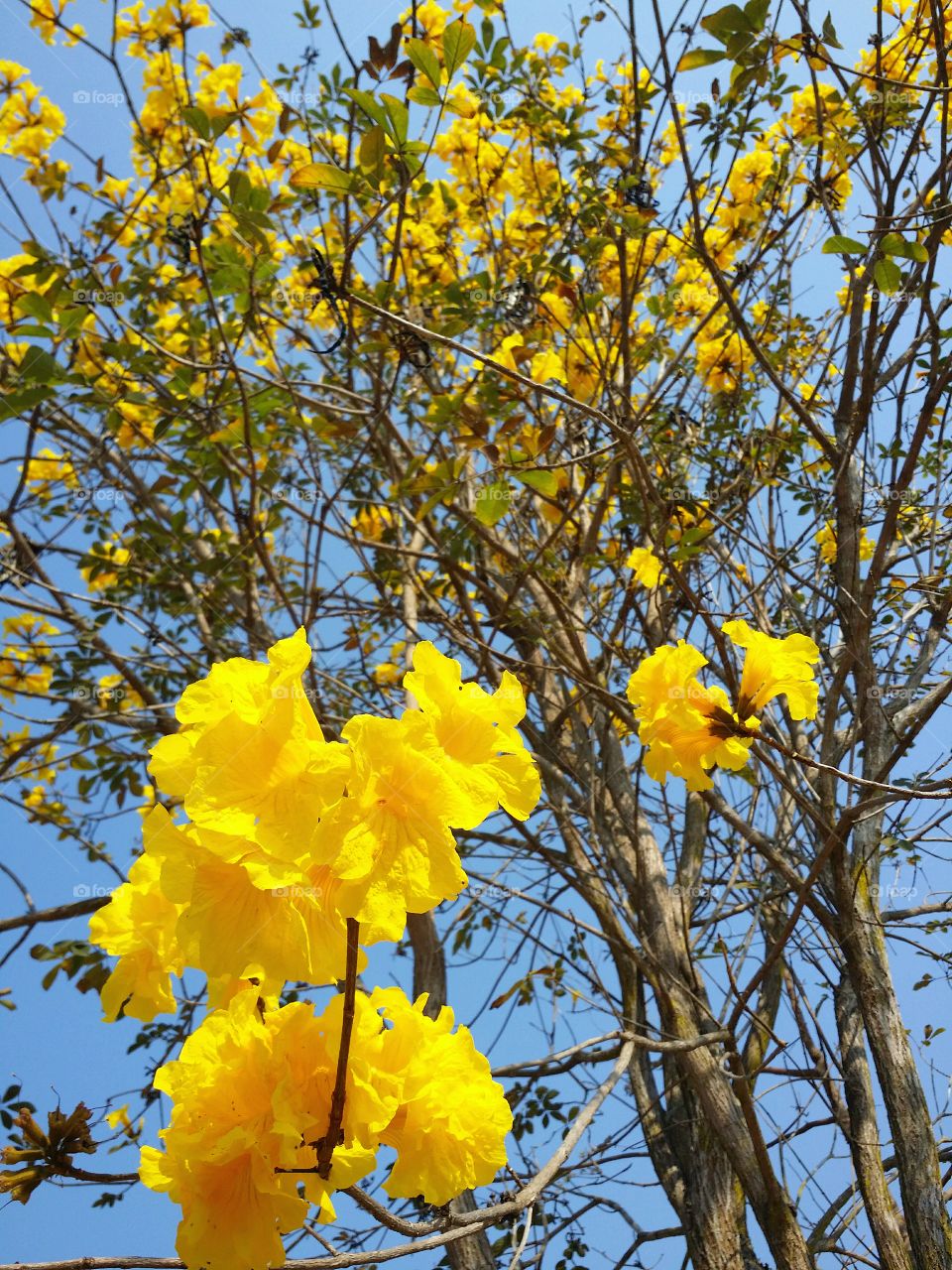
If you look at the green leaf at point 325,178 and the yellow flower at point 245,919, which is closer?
the yellow flower at point 245,919

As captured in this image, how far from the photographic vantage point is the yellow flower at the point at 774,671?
1535mm

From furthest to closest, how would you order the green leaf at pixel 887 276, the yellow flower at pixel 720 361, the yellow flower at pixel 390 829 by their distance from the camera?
the yellow flower at pixel 720 361 → the green leaf at pixel 887 276 → the yellow flower at pixel 390 829

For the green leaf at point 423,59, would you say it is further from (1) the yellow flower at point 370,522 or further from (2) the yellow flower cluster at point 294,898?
(1) the yellow flower at point 370,522

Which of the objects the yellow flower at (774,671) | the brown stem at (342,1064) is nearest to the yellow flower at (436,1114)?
the brown stem at (342,1064)

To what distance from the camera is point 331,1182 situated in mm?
847

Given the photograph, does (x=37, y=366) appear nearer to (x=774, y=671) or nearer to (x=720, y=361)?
(x=774, y=671)

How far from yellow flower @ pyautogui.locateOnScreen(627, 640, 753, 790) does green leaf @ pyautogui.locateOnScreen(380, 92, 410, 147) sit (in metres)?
1.02

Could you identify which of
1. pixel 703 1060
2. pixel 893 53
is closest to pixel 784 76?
pixel 893 53

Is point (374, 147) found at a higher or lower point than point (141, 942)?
higher

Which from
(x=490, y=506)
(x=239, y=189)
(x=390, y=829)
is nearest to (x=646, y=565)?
(x=490, y=506)

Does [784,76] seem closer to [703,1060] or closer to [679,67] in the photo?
[679,67]

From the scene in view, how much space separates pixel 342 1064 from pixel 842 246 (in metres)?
1.46

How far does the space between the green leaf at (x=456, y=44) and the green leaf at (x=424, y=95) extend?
0.28 feet

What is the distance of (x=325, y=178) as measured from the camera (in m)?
1.73
